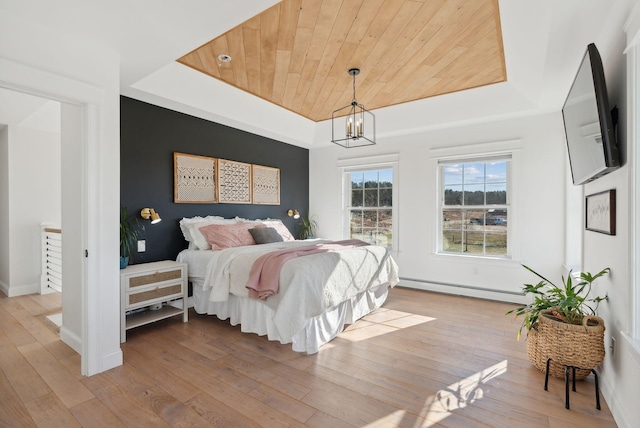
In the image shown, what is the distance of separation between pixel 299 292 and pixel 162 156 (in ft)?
8.21

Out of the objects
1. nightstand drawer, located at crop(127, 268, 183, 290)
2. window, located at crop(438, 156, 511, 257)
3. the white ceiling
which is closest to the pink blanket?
nightstand drawer, located at crop(127, 268, 183, 290)

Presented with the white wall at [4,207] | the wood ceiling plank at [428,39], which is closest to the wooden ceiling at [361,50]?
the wood ceiling plank at [428,39]

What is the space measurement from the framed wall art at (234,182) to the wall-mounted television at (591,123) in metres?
3.91

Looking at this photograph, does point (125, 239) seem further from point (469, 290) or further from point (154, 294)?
point (469, 290)

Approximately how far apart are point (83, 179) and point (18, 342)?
178cm

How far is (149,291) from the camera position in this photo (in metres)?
3.13

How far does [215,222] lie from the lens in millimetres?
4203

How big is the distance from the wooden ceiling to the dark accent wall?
788mm

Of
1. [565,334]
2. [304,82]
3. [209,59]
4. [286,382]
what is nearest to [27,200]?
[209,59]

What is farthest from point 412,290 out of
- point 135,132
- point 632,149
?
point 135,132

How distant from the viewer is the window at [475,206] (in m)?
4.50

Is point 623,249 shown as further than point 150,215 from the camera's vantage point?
No

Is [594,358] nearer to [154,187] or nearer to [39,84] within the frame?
[39,84]

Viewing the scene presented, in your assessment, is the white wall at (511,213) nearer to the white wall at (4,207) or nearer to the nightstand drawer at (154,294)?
the nightstand drawer at (154,294)
